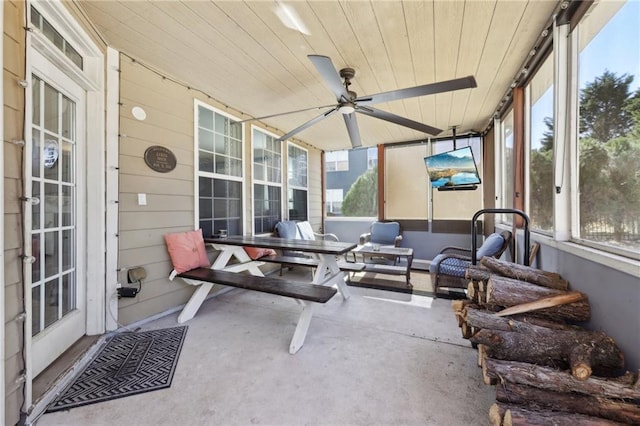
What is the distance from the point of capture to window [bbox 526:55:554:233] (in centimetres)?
225

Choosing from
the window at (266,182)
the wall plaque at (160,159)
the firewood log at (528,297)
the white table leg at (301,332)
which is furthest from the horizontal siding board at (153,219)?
the firewood log at (528,297)

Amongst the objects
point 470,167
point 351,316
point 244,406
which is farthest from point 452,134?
point 244,406

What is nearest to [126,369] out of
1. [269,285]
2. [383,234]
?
[269,285]

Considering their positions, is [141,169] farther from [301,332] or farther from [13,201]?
[301,332]

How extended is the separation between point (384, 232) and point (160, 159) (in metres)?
4.36

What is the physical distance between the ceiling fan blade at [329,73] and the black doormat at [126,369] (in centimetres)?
252

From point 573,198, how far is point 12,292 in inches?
137

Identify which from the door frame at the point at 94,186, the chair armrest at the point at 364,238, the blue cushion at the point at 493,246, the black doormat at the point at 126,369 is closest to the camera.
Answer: the black doormat at the point at 126,369

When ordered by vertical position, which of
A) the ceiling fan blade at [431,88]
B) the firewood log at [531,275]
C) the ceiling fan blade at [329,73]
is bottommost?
the firewood log at [531,275]

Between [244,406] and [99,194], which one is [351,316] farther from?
[99,194]

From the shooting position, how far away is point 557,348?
1405 mm

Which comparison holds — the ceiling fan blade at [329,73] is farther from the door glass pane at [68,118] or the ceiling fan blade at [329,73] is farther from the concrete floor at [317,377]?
the concrete floor at [317,377]

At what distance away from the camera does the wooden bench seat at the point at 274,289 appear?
7.22 ft

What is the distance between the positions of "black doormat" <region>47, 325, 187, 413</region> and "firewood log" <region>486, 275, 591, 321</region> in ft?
7.55
